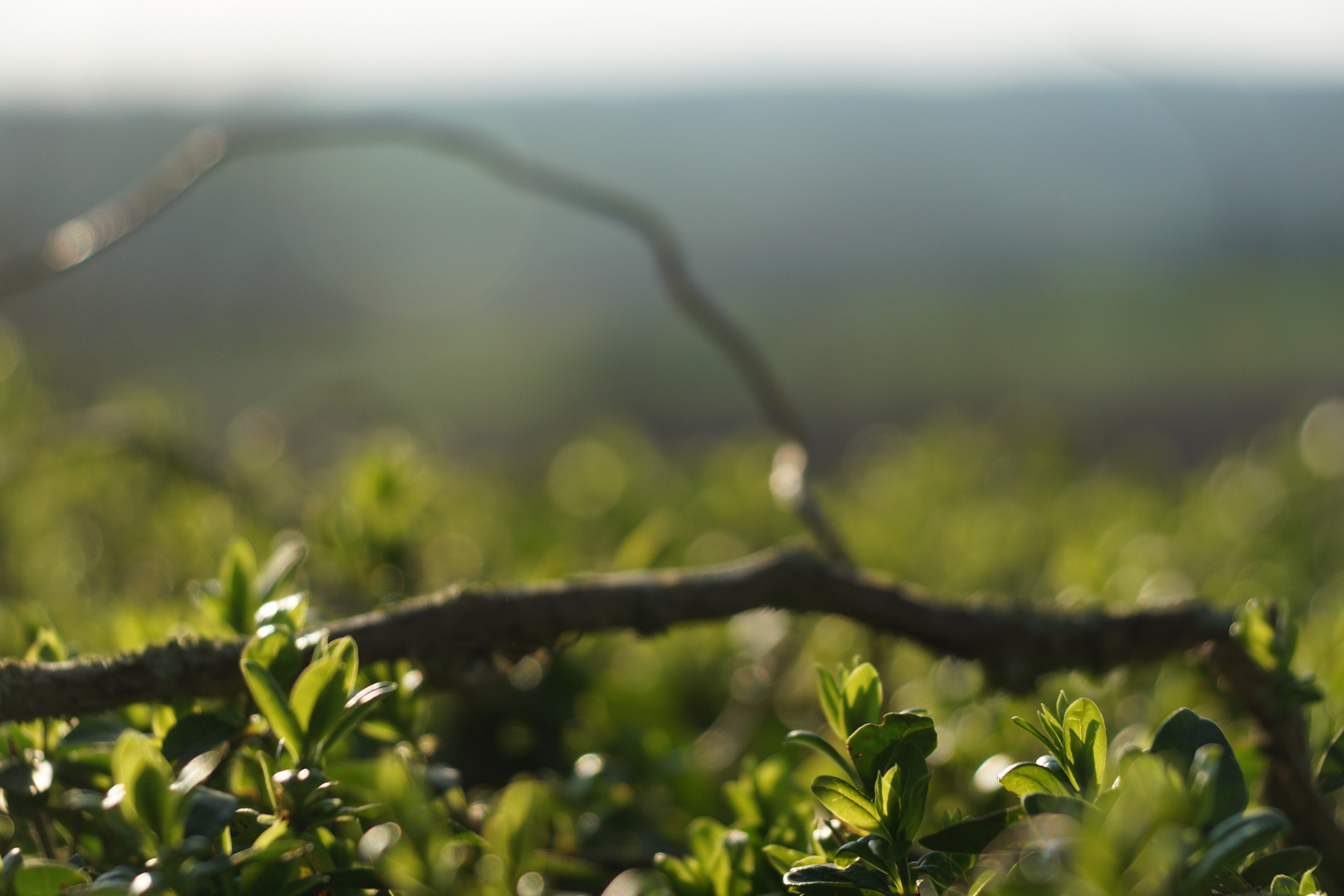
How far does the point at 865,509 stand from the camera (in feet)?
3.69

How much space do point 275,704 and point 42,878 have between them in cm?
8

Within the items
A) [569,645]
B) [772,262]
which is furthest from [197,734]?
[772,262]

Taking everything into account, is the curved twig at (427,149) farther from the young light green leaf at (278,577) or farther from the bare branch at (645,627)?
the young light green leaf at (278,577)

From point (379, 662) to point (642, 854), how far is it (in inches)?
5.8

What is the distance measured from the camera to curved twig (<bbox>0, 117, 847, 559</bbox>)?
0.61 metres

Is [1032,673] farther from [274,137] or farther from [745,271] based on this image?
[745,271]

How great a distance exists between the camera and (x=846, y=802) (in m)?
0.29

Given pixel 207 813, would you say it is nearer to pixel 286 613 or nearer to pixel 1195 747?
pixel 286 613

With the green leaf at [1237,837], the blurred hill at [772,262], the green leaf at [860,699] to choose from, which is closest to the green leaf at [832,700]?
the green leaf at [860,699]

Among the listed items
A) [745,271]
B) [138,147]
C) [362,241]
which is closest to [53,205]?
[138,147]

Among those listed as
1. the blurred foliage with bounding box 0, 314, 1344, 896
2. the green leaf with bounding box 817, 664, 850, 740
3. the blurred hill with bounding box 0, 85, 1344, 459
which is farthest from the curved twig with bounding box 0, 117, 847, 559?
the blurred hill with bounding box 0, 85, 1344, 459

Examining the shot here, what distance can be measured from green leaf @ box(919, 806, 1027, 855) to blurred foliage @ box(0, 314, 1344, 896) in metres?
0.03

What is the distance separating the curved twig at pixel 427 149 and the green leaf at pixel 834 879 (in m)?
0.32

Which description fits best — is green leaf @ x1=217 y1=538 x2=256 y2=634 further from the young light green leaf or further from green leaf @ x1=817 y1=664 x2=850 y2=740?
green leaf @ x1=817 y1=664 x2=850 y2=740
